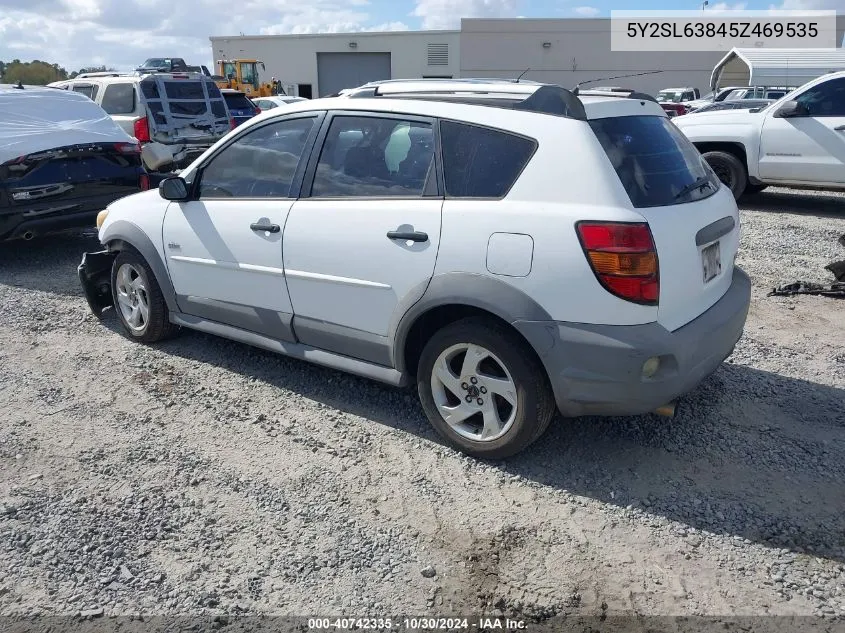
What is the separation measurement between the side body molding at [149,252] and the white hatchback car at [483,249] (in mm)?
454

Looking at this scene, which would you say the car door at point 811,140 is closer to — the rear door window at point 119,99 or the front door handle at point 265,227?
the front door handle at point 265,227

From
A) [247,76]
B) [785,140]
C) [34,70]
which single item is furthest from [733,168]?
[34,70]

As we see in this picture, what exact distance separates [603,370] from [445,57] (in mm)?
51349

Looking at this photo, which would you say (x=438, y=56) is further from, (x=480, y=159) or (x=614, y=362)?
(x=614, y=362)

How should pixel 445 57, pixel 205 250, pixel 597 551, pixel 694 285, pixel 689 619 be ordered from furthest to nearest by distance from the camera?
pixel 445 57 < pixel 205 250 < pixel 694 285 < pixel 597 551 < pixel 689 619

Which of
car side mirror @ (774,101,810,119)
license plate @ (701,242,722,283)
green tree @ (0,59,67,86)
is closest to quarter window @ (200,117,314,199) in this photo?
license plate @ (701,242,722,283)

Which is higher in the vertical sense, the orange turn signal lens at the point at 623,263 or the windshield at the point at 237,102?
the windshield at the point at 237,102

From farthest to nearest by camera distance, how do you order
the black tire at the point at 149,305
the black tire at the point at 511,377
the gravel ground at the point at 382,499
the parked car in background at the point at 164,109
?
the parked car in background at the point at 164,109, the black tire at the point at 149,305, the black tire at the point at 511,377, the gravel ground at the point at 382,499

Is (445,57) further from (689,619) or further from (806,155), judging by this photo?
(689,619)

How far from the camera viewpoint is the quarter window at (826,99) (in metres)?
9.34

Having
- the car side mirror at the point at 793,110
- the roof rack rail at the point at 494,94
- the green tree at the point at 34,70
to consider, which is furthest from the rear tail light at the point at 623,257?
the green tree at the point at 34,70

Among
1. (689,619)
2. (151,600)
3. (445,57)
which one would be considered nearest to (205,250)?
(151,600)

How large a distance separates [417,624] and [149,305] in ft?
10.8

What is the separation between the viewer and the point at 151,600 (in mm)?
2760
